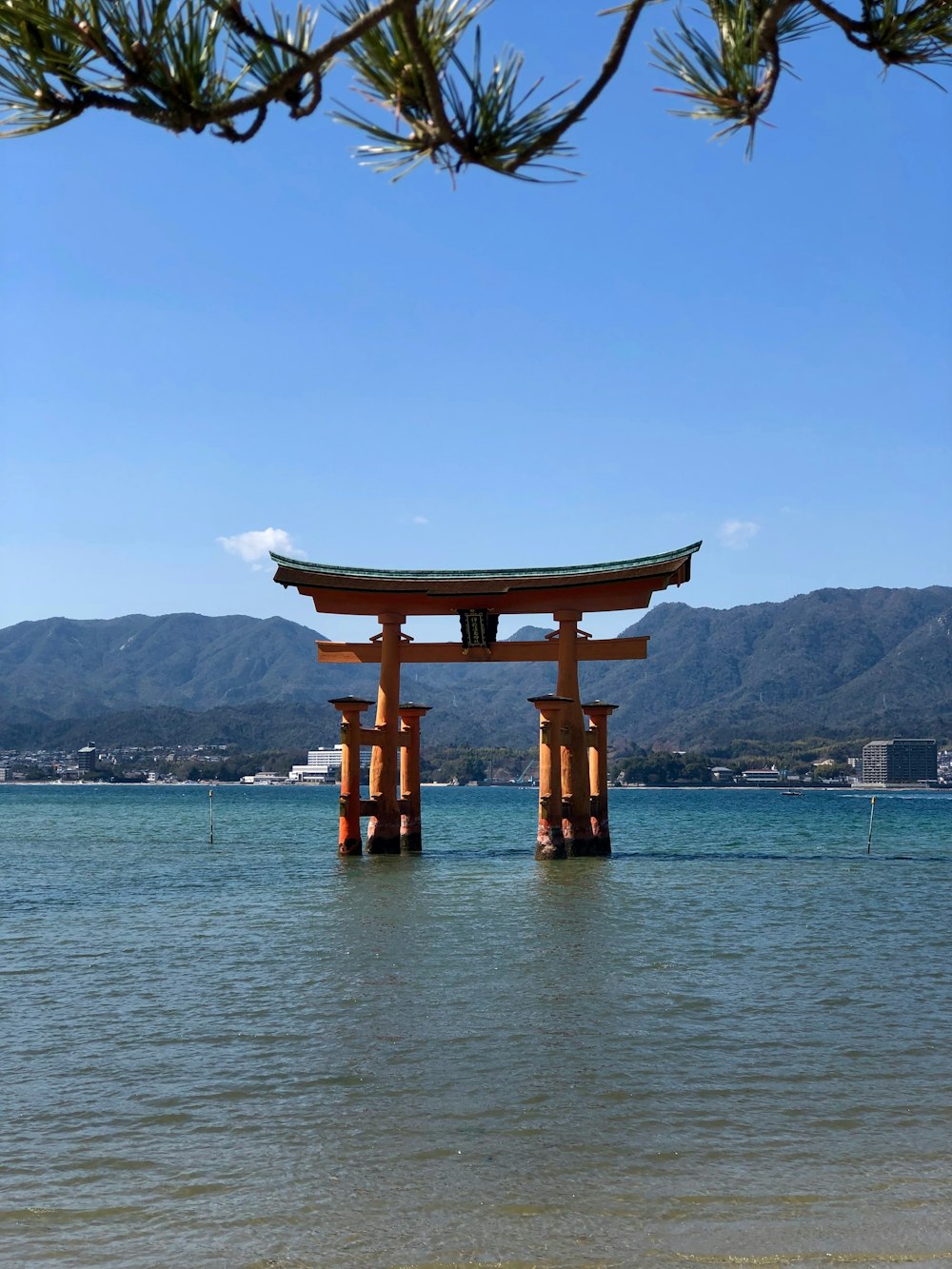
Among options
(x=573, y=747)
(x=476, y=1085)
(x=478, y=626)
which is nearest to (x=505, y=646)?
(x=478, y=626)

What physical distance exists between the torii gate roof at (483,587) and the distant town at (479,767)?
107 meters

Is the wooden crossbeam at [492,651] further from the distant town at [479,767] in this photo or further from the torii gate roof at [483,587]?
the distant town at [479,767]

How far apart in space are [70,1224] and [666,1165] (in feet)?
9.81

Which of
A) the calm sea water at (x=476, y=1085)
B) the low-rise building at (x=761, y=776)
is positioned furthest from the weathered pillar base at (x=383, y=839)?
the low-rise building at (x=761, y=776)

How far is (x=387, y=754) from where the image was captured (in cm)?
2434

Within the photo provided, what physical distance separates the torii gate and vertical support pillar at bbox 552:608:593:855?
1.0 inches

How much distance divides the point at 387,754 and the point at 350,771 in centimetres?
85

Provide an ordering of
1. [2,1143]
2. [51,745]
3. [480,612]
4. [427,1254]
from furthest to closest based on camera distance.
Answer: [51,745] → [480,612] → [2,1143] → [427,1254]

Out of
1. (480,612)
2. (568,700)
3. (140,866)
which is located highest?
(480,612)

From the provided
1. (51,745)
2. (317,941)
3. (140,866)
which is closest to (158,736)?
(51,745)

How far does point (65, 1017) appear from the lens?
10016 mm

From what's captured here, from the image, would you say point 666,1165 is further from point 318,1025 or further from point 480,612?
point 480,612

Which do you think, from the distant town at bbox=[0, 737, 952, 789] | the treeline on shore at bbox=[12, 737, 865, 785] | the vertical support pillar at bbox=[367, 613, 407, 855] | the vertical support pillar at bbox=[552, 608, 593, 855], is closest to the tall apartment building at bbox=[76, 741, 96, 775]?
the distant town at bbox=[0, 737, 952, 789]

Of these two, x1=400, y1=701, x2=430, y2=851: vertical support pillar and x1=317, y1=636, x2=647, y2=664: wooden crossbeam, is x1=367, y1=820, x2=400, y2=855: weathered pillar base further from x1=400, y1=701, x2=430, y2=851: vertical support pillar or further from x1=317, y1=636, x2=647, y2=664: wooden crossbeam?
x1=317, y1=636, x2=647, y2=664: wooden crossbeam
